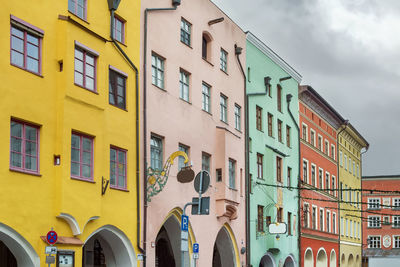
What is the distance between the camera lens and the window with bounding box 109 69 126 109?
Answer: 89.2 feet

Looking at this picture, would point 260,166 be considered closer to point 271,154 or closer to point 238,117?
point 271,154

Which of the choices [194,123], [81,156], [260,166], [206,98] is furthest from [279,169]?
[81,156]

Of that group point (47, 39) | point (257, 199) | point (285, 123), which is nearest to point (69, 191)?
point (47, 39)

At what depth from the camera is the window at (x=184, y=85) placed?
32844 millimetres

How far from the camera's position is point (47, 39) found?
23297mm

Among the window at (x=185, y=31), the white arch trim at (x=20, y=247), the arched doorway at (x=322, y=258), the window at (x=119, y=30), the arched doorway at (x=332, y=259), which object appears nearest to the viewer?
the white arch trim at (x=20, y=247)

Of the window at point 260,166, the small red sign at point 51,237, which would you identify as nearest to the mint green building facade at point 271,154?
the window at point 260,166

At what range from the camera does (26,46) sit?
22547 millimetres

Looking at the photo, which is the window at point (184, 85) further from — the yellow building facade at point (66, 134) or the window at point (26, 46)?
the window at point (26, 46)

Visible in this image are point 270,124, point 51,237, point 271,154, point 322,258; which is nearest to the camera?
point 51,237

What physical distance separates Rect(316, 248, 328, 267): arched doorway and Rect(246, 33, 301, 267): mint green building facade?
288 inches

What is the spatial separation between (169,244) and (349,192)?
124 feet

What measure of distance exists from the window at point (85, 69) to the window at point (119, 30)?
108 inches

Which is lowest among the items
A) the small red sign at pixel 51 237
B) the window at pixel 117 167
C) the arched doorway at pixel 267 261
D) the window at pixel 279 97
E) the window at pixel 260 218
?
the arched doorway at pixel 267 261
